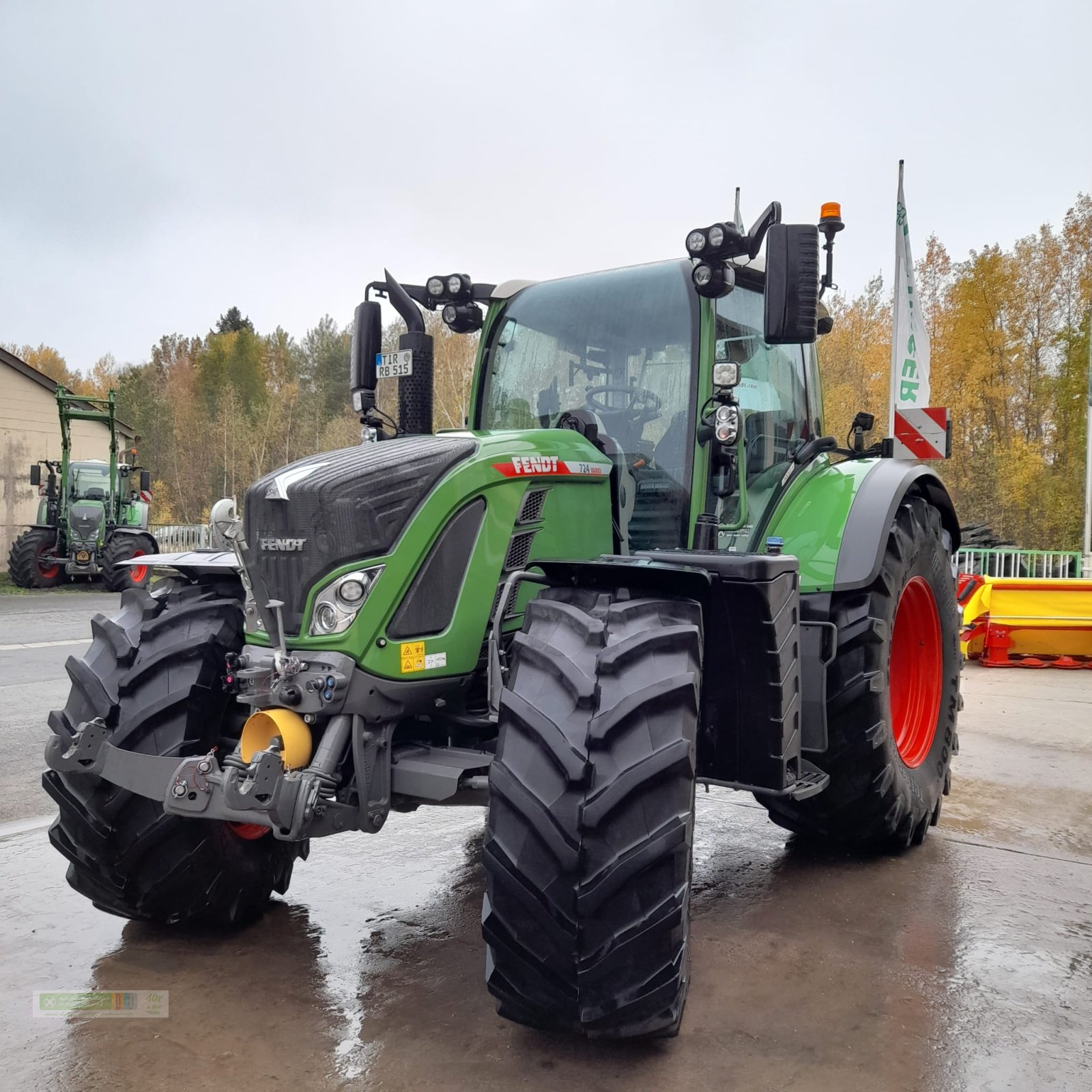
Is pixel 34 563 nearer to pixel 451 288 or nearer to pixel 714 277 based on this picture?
pixel 451 288

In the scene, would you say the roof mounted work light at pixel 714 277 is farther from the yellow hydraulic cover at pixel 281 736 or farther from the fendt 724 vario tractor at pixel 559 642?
the yellow hydraulic cover at pixel 281 736

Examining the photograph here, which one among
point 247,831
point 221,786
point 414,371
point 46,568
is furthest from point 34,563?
point 221,786

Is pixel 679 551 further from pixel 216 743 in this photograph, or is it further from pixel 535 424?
pixel 216 743

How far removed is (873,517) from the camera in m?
4.09

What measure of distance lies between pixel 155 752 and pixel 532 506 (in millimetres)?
1439

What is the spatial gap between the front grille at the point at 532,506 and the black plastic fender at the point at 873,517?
118 centimetres

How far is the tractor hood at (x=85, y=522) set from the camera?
19.6 metres

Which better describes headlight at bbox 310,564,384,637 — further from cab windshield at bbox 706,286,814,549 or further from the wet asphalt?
cab windshield at bbox 706,286,814,549

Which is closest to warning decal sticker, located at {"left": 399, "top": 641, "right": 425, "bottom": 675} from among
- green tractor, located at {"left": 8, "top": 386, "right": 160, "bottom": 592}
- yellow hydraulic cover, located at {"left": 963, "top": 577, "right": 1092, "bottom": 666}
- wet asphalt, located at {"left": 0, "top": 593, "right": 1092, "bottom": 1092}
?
wet asphalt, located at {"left": 0, "top": 593, "right": 1092, "bottom": 1092}

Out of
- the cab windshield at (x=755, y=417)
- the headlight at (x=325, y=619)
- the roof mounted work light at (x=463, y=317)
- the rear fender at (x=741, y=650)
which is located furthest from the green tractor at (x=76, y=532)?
the rear fender at (x=741, y=650)

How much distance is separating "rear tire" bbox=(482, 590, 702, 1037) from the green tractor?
17.7 metres

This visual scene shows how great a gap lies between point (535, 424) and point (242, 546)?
1.49 m

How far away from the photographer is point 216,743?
11.3ft

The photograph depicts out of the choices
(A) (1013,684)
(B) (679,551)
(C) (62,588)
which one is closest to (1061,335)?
(A) (1013,684)
